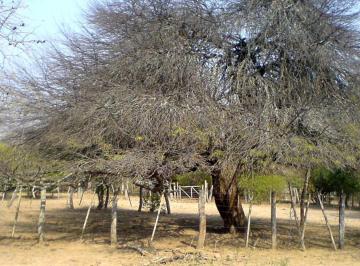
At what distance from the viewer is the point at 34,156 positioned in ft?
53.8

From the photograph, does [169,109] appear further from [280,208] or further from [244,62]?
[280,208]

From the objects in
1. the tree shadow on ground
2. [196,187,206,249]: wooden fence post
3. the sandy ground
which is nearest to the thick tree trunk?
the tree shadow on ground

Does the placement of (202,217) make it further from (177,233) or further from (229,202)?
(177,233)

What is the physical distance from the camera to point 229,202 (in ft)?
60.3

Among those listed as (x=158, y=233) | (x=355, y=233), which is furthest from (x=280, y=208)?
(x=158, y=233)

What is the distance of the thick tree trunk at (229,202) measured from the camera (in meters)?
18.1

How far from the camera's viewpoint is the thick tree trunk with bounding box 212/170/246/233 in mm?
18125

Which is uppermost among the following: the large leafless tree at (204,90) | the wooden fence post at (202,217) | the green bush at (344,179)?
the large leafless tree at (204,90)

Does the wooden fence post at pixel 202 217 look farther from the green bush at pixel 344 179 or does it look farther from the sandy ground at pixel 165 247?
the green bush at pixel 344 179

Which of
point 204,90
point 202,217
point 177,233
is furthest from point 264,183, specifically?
point 177,233

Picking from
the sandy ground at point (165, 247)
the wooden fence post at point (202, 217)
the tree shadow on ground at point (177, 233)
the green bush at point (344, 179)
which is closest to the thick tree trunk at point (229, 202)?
the tree shadow on ground at point (177, 233)

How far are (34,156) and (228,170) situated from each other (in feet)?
20.4

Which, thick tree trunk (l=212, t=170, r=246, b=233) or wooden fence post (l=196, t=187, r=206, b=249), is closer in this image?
wooden fence post (l=196, t=187, r=206, b=249)

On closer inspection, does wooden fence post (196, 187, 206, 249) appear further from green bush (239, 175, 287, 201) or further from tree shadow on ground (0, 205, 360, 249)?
green bush (239, 175, 287, 201)
